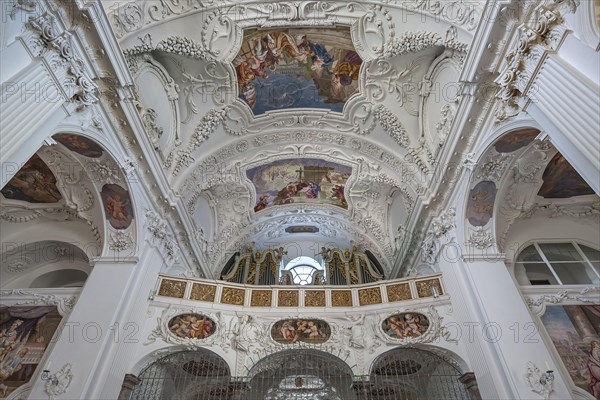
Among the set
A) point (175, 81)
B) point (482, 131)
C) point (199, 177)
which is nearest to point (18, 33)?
point (175, 81)

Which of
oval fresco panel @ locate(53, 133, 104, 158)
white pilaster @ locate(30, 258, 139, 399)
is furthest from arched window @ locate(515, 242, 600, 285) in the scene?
oval fresco panel @ locate(53, 133, 104, 158)

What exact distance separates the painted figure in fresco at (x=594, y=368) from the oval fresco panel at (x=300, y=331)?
5.88 meters

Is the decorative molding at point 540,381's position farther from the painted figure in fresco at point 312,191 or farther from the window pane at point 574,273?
the painted figure in fresco at point 312,191

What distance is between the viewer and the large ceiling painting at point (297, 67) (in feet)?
41.5

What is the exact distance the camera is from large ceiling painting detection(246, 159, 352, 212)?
16428 mm

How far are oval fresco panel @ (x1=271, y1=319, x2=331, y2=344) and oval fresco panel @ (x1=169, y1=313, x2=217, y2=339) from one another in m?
1.70

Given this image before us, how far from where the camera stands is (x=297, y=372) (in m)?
10.2

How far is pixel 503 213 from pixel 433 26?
565 centimetres

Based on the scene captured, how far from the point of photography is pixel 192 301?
10.7m

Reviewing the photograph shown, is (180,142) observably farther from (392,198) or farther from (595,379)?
(595,379)

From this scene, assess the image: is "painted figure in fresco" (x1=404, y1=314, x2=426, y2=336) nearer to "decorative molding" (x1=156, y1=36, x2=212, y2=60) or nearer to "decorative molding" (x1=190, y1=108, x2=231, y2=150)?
"decorative molding" (x1=190, y1=108, x2=231, y2=150)

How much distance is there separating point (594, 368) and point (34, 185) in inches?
582

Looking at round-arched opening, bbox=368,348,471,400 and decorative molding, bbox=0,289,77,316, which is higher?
decorative molding, bbox=0,289,77,316

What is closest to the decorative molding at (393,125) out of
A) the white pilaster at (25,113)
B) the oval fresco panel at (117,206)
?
the oval fresco panel at (117,206)
